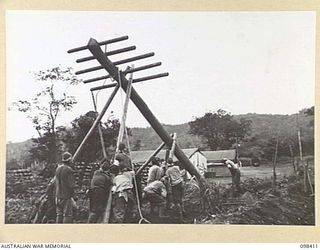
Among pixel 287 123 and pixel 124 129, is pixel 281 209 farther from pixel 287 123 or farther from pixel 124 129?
pixel 124 129

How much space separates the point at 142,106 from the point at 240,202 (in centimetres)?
39

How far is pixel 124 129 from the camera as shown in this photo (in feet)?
4.94

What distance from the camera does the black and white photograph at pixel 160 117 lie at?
1494 mm

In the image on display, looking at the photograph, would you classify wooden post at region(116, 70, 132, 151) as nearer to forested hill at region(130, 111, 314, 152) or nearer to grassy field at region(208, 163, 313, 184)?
forested hill at region(130, 111, 314, 152)

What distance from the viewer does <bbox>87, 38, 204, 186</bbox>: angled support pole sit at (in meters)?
1.50

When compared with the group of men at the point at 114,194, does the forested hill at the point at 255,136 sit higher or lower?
higher

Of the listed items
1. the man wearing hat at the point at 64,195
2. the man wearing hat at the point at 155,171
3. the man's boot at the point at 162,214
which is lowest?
the man's boot at the point at 162,214

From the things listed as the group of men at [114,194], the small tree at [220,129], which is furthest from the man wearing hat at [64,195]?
the small tree at [220,129]

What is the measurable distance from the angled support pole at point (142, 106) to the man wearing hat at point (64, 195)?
272mm

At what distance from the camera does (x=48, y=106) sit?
1.51 metres

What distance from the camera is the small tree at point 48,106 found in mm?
1509

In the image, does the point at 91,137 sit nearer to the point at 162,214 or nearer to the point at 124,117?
the point at 124,117

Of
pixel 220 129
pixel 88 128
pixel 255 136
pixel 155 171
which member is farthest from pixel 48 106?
pixel 255 136

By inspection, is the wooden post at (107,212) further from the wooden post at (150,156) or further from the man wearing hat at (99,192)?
the wooden post at (150,156)
